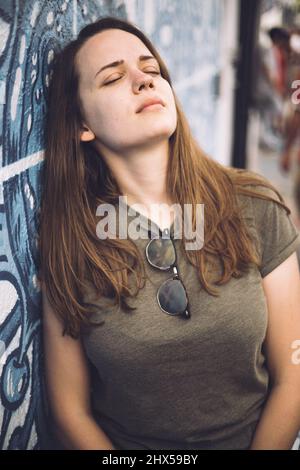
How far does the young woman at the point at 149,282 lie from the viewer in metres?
1.01

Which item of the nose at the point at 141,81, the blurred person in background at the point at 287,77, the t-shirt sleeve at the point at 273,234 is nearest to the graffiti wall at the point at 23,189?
the nose at the point at 141,81

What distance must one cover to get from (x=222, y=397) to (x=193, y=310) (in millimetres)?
223

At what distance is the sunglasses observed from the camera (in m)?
1.00

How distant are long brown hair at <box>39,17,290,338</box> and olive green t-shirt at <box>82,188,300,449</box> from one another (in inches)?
1.2

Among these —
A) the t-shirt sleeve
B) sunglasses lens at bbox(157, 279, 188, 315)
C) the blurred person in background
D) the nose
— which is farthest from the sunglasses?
the blurred person in background

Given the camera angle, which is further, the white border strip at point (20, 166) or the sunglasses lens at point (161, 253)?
the sunglasses lens at point (161, 253)

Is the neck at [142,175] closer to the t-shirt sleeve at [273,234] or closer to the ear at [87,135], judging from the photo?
the ear at [87,135]

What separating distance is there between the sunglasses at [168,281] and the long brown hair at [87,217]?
32mm

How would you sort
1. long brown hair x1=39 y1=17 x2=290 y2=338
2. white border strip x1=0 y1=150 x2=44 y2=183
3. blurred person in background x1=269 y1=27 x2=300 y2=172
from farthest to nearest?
1. blurred person in background x1=269 y1=27 x2=300 y2=172
2. long brown hair x1=39 y1=17 x2=290 y2=338
3. white border strip x1=0 y1=150 x2=44 y2=183

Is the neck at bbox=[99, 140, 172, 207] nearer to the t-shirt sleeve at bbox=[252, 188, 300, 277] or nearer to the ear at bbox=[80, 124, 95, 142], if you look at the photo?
the ear at bbox=[80, 124, 95, 142]

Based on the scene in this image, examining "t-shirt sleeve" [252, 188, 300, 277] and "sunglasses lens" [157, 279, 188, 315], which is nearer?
"sunglasses lens" [157, 279, 188, 315]

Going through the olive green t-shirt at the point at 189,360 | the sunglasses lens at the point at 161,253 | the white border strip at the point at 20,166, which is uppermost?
the white border strip at the point at 20,166

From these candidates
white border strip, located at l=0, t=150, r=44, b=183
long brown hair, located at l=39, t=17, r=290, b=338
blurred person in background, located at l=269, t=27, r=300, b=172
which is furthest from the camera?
blurred person in background, located at l=269, t=27, r=300, b=172

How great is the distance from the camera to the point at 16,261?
990 mm
